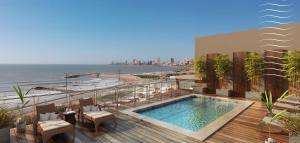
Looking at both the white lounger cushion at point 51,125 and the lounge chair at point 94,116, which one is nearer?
the white lounger cushion at point 51,125

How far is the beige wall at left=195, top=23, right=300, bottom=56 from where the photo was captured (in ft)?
31.1

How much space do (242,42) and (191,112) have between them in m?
6.27

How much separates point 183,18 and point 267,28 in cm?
928

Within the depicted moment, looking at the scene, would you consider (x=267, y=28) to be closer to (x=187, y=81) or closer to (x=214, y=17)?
(x=187, y=81)

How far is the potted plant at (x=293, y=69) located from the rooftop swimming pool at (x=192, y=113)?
211 cm

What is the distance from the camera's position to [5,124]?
401 cm

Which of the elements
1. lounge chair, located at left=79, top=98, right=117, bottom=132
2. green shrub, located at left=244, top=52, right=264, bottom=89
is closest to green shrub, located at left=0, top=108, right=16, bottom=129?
lounge chair, located at left=79, top=98, right=117, bottom=132

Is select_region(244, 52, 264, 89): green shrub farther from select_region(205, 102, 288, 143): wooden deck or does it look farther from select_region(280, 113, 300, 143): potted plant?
select_region(280, 113, 300, 143): potted plant

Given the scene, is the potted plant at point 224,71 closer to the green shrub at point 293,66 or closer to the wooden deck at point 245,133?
the green shrub at point 293,66

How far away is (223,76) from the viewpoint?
10.8 meters

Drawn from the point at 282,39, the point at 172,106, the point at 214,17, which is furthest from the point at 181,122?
the point at 214,17

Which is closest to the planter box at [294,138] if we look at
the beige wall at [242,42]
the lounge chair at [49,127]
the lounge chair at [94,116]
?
the lounge chair at [94,116]

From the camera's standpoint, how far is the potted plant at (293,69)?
783cm

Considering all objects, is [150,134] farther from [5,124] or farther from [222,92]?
[222,92]
